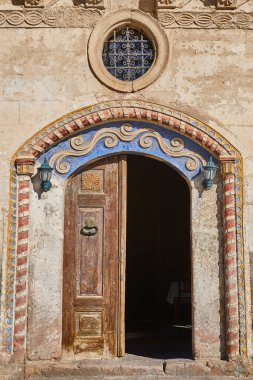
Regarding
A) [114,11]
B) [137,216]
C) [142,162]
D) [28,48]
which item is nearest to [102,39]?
[114,11]

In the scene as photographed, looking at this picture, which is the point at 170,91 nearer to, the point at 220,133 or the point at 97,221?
the point at 220,133

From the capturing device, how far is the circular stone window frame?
284 inches

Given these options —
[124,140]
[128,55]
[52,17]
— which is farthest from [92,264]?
[52,17]

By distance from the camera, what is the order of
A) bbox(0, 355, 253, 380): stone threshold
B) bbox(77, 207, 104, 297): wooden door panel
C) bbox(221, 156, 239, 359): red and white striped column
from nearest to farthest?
1. bbox(0, 355, 253, 380): stone threshold
2. bbox(221, 156, 239, 359): red and white striped column
3. bbox(77, 207, 104, 297): wooden door panel

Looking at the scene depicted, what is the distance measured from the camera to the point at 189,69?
23.9 ft

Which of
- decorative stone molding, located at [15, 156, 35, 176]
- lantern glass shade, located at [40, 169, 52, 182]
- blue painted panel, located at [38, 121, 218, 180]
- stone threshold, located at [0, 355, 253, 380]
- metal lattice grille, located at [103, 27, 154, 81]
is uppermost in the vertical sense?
metal lattice grille, located at [103, 27, 154, 81]

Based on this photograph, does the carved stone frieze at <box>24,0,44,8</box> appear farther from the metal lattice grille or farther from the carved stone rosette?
the carved stone rosette

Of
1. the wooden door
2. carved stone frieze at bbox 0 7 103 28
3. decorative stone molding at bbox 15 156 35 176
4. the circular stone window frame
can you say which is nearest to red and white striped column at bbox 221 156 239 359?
the wooden door

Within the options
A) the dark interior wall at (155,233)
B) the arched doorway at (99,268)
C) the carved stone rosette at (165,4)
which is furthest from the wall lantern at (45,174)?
the dark interior wall at (155,233)

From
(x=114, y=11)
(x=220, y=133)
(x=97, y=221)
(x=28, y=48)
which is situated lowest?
(x=97, y=221)

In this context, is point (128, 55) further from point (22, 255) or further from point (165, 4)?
point (22, 255)

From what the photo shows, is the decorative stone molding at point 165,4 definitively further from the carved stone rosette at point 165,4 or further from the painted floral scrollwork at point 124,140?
the painted floral scrollwork at point 124,140

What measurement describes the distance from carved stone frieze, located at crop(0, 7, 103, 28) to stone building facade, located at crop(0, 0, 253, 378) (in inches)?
0.5

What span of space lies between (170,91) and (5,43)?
7.62 ft
